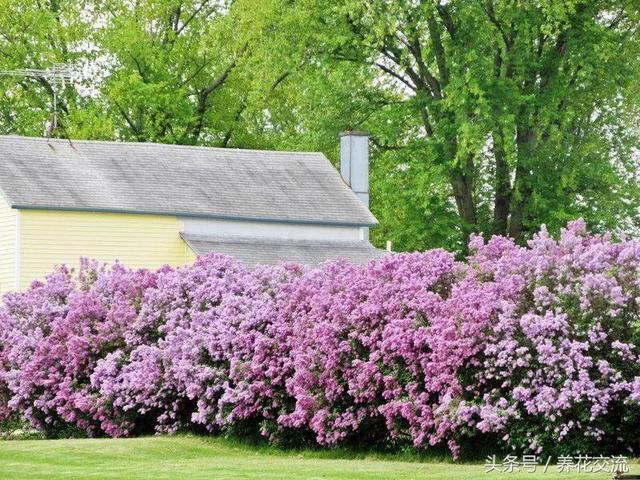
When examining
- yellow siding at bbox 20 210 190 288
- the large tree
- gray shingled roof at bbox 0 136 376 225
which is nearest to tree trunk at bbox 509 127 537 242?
the large tree

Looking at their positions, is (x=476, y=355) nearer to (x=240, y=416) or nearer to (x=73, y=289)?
(x=240, y=416)

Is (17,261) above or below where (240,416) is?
above

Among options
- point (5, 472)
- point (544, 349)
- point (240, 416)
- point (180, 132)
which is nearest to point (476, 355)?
point (544, 349)

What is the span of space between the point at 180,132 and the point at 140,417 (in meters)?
31.1

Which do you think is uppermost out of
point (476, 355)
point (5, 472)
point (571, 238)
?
point (571, 238)

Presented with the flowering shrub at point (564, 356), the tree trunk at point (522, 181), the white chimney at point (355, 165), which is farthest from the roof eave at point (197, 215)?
the flowering shrub at point (564, 356)

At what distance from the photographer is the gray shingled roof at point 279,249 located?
38750mm

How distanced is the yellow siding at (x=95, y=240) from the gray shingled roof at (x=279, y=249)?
0.61 meters

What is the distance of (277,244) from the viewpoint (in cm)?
4003

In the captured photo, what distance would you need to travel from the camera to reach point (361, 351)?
66.0 feet

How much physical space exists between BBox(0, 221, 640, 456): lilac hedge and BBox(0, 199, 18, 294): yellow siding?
12502mm

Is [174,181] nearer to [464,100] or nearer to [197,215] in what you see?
[197,215]

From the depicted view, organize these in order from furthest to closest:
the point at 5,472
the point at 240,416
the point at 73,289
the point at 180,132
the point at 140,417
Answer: the point at 180,132 < the point at 73,289 < the point at 140,417 < the point at 240,416 < the point at 5,472

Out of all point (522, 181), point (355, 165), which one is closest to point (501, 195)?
point (522, 181)
